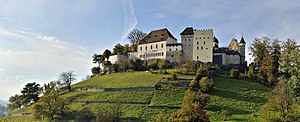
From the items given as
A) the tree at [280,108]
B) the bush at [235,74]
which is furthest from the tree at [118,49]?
the tree at [280,108]

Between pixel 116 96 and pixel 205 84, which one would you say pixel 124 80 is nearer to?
pixel 116 96

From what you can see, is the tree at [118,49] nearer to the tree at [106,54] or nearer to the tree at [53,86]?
the tree at [106,54]

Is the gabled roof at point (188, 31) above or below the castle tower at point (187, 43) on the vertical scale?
above

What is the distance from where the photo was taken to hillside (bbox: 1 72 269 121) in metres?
55.1

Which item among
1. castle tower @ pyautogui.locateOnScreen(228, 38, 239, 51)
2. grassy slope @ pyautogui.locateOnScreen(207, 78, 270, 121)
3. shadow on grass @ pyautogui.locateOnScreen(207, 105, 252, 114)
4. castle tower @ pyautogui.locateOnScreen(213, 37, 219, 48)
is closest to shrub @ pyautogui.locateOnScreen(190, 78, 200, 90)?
grassy slope @ pyautogui.locateOnScreen(207, 78, 270, 121)

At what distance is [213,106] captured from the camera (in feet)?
189

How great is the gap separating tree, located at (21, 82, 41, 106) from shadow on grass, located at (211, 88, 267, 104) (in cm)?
4607

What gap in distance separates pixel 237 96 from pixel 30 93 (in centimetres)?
5184

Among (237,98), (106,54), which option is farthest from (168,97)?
(106,54)

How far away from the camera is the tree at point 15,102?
83044 millimetres

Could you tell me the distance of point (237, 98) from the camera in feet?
205

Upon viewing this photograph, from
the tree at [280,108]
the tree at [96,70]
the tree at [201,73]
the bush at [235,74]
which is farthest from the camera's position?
the tree at [96,70]

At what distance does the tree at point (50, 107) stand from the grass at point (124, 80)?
14.9m

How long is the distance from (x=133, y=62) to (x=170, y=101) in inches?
1182
